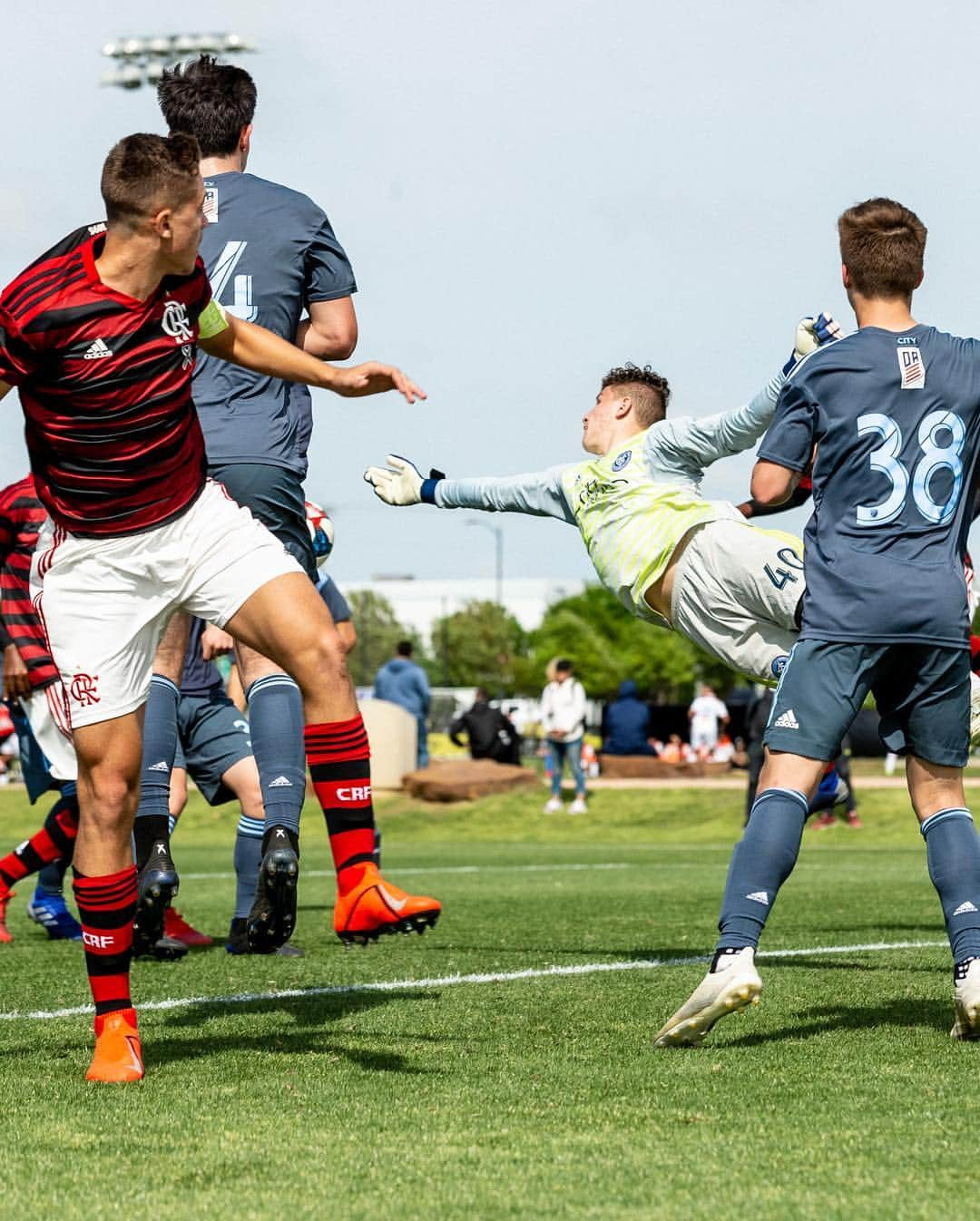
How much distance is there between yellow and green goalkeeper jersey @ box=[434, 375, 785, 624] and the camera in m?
6.42

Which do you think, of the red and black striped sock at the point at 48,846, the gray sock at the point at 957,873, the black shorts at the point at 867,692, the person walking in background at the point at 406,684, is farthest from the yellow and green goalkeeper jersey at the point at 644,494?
the person walking in background at the point at 406,684

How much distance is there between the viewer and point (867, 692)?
190 inches

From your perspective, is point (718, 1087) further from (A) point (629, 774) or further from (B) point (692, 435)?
(A) point (629, 774)

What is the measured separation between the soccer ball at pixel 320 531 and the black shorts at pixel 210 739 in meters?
1.58

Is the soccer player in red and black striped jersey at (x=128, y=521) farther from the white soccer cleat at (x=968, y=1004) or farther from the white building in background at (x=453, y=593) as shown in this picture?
the white building in background at (x=453, y=593)

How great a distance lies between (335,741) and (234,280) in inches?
69.9

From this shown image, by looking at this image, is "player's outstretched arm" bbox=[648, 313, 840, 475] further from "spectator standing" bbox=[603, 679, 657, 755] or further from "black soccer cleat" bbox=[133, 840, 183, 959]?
"spectator standing" bbox=[603, 679, 657, 755]

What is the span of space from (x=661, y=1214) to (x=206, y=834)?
21.8 m

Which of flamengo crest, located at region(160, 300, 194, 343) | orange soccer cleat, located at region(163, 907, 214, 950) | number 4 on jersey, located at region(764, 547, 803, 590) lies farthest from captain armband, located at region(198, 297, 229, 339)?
orange soccer cleat, located at region(163, 907, 214, 950)

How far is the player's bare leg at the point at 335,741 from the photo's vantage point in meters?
4.52

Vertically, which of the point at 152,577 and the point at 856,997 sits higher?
the point at 152,577

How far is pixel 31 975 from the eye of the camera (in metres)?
6.73

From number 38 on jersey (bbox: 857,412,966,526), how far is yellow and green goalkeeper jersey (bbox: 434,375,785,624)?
1.59m

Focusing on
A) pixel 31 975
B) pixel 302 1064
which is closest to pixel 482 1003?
pixel 302 1064
